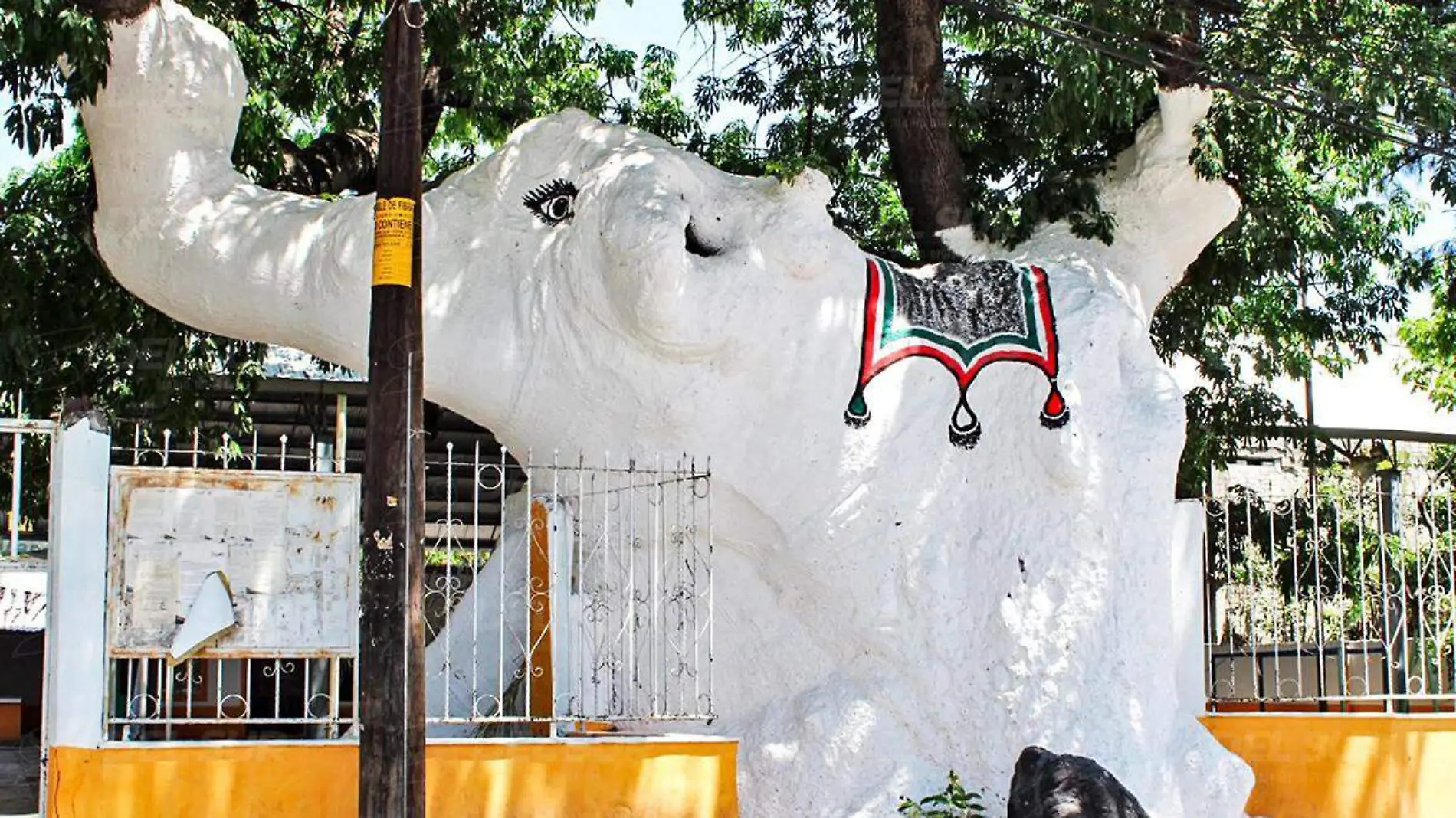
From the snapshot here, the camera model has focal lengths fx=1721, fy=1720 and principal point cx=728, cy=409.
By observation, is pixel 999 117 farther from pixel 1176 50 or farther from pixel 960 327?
pixel 960 327

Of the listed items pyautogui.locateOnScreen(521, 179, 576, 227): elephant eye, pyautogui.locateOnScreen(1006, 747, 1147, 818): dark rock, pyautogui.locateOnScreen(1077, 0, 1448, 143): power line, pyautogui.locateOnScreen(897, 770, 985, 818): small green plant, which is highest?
pyautogui.locateOnScreen(1077, 0, 1448, 143): power line

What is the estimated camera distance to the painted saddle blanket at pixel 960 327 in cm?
894

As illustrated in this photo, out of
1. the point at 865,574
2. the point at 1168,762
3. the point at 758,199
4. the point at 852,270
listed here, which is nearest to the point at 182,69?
the point at 758,199

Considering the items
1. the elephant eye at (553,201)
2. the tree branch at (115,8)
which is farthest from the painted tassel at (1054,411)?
the tree branch at (115,8)

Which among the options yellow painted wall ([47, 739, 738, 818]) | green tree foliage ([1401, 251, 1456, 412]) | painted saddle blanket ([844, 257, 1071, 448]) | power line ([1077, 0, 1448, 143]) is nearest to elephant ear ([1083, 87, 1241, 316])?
power line ([1077, 0, 1448, 143])

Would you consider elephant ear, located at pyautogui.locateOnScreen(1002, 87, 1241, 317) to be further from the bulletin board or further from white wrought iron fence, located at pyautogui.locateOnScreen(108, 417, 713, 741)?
the bulletin board

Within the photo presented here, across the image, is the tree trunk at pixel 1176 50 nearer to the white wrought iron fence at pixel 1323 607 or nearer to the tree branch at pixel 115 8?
the white wrought iron fence at pixel 1323 607

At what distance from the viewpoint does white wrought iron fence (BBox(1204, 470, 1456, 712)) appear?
994 cm

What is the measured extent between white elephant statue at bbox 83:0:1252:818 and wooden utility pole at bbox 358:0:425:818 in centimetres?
192

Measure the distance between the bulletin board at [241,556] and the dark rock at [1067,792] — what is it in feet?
10.1

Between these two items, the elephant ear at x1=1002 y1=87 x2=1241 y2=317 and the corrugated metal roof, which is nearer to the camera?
the elephant ear at x1=1002 y1=87 x2=1241 y2=317

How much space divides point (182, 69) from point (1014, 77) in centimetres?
538

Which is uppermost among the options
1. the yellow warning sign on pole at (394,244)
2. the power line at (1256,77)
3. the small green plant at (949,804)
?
the power line at (1256,77)

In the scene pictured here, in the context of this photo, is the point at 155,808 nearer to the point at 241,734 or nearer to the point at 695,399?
the point at 695,399
